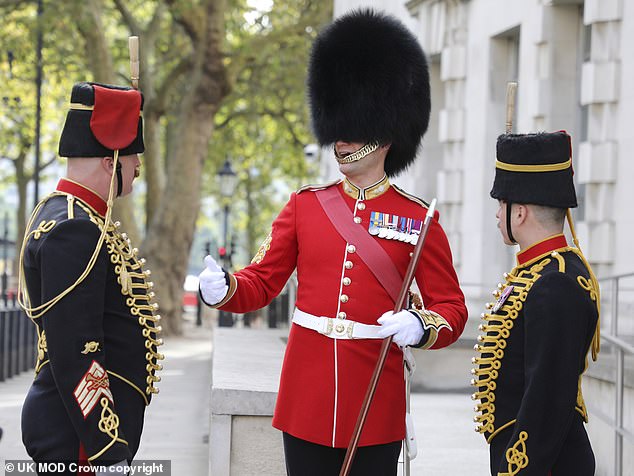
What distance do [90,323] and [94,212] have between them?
0.45 m

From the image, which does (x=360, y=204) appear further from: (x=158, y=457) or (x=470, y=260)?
(x=470, y=260)

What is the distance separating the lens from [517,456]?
395cm

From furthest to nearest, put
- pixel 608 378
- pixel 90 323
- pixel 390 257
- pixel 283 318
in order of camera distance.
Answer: pixel 283 318 → pixel 608 378 → pixel 390 257 → pixel 90 323

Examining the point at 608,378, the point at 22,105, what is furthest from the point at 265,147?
the point at 608,378

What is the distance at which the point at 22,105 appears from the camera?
34.1 metres

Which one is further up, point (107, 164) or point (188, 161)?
point (188, 161)

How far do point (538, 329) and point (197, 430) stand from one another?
757 centimetres

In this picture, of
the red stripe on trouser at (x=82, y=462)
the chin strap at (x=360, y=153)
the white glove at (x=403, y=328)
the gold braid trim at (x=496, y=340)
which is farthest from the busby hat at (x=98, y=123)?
the gold braid trim at (x=496, y=340)

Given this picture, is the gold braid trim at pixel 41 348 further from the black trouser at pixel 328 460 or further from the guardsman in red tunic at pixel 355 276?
the black trouser at pixel 328 460

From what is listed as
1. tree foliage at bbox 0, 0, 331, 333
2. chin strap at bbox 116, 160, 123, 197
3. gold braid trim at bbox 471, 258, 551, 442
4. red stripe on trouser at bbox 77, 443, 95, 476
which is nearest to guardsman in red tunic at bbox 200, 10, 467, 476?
gold braid trim at bbox 471, 258, 551, 442

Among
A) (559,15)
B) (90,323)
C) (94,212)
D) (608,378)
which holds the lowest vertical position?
(608,378)

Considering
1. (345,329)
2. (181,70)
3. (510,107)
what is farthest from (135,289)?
(181,70)

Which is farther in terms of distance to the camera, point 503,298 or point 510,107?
point 510,107

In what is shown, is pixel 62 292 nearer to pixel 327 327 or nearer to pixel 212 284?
pixel 212 284
